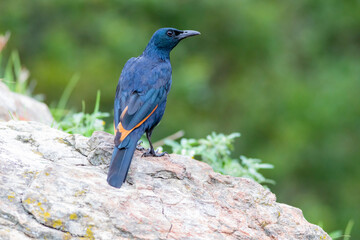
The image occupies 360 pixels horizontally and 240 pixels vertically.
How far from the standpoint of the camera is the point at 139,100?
4703mm

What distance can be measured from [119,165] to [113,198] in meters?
0.30

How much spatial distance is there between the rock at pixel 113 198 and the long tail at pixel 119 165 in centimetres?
5

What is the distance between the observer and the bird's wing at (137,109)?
4.32m

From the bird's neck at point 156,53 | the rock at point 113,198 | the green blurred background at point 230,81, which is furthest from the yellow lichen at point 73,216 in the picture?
the green blurred background at point 230,81

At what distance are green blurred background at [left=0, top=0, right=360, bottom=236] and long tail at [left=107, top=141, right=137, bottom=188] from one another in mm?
7508

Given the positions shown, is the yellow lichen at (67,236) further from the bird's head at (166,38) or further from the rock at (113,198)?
the bird's head at (166,38)

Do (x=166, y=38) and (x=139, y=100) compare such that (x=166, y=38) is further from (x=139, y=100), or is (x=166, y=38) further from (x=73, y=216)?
(x=73, y=216)

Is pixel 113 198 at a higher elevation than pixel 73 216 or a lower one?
higher

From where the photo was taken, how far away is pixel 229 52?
13930 millimetres

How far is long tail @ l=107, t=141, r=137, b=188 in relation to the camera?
12.6 ft

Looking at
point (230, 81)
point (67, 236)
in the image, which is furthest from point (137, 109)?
point (230, 81)

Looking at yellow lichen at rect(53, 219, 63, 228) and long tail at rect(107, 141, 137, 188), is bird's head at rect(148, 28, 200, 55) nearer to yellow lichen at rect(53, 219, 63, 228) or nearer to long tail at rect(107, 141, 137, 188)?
long tail at rect(107, 141, 137, 188)

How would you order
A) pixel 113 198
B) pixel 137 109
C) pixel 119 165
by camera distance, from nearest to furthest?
pixel 113 198
pixel 119 165
pixel 137 109

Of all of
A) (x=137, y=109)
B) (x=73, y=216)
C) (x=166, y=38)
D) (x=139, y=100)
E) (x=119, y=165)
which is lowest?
(x=73, y=216)
